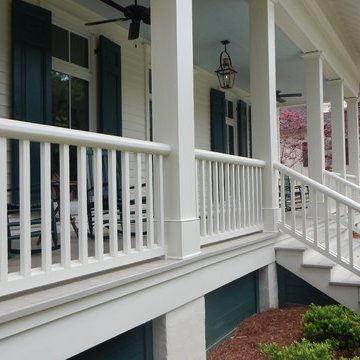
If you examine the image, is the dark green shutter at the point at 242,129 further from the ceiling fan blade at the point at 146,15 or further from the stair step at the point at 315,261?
the ceiling fan blade at the point at 146,15

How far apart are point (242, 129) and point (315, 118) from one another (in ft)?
11.8

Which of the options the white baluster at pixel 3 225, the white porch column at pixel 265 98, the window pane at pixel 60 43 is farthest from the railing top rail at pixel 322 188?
the white baluster at pixel 3 225

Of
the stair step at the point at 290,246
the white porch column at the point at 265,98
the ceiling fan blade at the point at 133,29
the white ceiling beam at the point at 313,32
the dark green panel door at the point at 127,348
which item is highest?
the white ceiling beam at the point at 313,32

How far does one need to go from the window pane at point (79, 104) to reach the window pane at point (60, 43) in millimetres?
282

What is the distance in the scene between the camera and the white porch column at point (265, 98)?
14.2 feet

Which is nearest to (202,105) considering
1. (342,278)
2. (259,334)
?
(342,278)

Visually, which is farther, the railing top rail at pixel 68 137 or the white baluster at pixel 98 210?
the white baluster at pixel 98 210

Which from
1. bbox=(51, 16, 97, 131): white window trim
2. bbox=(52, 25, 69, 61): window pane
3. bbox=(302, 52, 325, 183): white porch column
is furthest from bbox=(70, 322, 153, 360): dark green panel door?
bbox=(302, 52, 325, 183): white porch column

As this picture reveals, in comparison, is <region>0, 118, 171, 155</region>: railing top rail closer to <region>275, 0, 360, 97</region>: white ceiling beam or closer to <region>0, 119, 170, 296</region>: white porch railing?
<region>0, 119, 170, 296</region>: white porch railing

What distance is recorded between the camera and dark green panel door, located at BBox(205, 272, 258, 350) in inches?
137

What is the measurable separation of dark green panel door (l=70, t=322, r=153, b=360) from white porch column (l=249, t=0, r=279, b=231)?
1.93m

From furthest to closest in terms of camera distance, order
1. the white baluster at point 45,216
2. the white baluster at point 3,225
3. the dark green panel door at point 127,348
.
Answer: the dark green panel door at point 127,348
the white baluster at point 45,216
the white baluster at point 3,225

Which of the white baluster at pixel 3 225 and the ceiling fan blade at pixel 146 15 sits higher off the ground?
the ceiling fan blade at pixel 146 15

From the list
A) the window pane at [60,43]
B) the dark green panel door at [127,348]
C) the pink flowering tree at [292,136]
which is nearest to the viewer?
the dark green panel door at [127,348]
